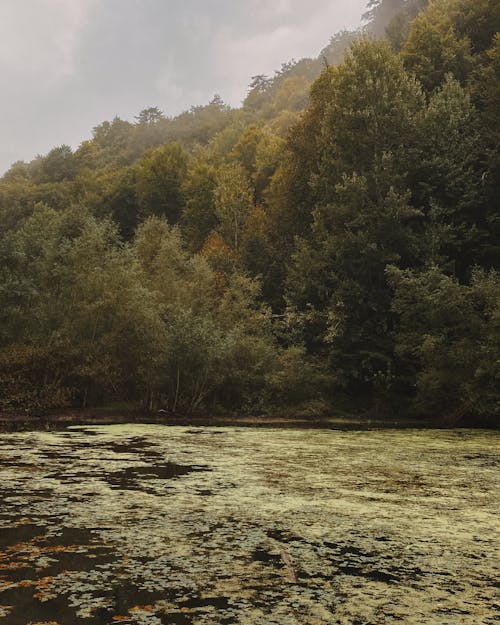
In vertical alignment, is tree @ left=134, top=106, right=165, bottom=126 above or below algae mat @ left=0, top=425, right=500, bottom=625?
above

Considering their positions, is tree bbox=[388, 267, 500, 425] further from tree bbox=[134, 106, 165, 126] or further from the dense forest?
tree bbox=[134, 106, 165, 126]

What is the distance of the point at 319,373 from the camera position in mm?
23031

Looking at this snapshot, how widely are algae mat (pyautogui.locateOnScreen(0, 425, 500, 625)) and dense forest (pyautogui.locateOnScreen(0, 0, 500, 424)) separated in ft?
31.1

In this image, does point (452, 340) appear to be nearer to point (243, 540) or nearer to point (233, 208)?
point (243, 540)

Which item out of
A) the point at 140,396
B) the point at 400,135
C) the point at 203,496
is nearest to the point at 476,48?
the point at 400,135

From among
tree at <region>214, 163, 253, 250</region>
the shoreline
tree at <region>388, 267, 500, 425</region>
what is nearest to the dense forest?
tree at <region>388, 267, 500, 425</region>

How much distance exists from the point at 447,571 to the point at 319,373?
1830cm

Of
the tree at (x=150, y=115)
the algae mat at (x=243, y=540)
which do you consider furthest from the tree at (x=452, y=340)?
the tree at (x=150, y=115)

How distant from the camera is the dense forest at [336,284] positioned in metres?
20.2

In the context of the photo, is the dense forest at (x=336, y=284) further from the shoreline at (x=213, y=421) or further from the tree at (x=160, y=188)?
the tree at (x=160, y=188)

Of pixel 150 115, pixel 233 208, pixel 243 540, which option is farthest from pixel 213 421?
pixel 150 115

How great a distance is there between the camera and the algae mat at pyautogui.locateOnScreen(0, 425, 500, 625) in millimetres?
3930

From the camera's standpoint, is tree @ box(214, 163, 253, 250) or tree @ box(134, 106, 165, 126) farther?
tree @ box(134, 106, 165, 126)

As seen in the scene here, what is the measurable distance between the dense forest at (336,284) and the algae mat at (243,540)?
9.49 m
